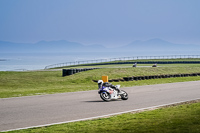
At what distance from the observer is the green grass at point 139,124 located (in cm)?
991

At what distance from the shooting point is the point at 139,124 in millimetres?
10883

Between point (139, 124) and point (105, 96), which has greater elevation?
point (105, 96)

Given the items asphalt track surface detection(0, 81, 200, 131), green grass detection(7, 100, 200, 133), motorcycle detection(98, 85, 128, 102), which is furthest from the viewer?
motorcycle detection(98, 85, 128, 102)

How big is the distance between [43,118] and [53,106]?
3.13 meters

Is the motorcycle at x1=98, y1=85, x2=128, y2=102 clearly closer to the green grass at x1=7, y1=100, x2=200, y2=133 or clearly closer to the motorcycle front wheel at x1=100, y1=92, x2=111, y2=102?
the motorcycle front wheel at x1=100, y1=92, x2=111, y2=102

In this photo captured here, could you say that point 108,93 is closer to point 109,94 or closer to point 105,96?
point 109,94

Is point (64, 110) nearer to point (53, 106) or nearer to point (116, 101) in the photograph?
point (53, 106)

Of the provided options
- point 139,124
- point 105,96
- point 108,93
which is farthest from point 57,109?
point 139,124

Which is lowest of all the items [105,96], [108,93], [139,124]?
[139,124]

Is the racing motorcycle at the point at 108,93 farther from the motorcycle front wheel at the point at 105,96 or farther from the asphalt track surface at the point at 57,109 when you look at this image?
the asphalt track surface at the point at 57,109

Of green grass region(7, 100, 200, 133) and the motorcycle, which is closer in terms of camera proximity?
green grass region(7, 100, 200, 133)

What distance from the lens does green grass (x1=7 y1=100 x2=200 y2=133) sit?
9906 millimetres

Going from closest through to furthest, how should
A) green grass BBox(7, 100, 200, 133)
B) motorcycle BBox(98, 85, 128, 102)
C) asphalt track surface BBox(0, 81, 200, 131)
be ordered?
green grass BBox(7, 100, 200, 133) < asphalt track surface BBox(0, 81, 200, 131) < motorcycle BBox(98, 85, 128, 102)

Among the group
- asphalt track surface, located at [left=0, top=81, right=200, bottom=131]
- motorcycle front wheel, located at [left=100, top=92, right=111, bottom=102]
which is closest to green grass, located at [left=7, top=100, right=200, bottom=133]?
asphalt track surface, located at [left=0, top=81, right=200, bottom=131]
